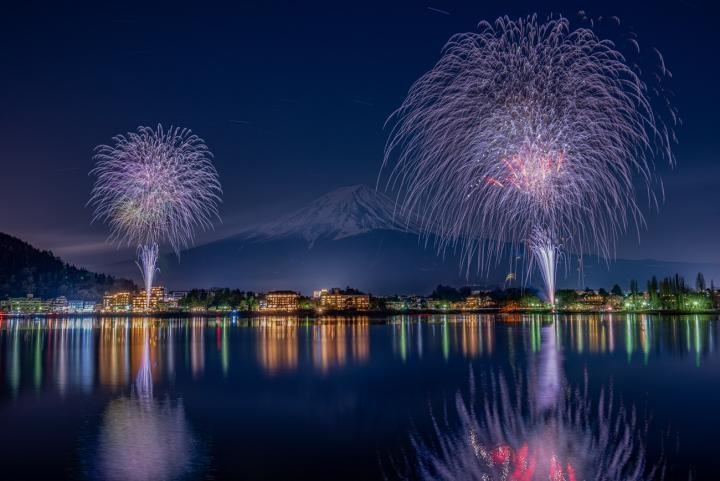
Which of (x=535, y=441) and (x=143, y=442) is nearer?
(x=535, y=441)

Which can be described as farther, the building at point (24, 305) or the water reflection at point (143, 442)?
the building at point (24, 305)

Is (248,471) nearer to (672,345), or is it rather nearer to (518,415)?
(518,415)

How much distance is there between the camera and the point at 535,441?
1332cm

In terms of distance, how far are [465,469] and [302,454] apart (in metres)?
3.21

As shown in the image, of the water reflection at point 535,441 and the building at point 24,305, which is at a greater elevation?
the building at point 24,305

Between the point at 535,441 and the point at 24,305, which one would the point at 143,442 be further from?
the point at 24,305

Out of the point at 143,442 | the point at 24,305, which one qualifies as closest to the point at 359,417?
the point at 143,442

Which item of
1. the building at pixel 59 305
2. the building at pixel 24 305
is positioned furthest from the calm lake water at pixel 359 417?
the building at pixel 59 305

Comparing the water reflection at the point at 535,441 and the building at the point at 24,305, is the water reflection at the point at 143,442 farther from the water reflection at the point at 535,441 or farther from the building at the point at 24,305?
the building at the point at 24,305

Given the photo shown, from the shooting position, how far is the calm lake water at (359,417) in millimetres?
11797

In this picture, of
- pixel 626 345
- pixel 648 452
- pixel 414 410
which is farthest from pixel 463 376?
pixel 626 345

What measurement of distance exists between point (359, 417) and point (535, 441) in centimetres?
508

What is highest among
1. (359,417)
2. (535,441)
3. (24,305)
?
(24,305)

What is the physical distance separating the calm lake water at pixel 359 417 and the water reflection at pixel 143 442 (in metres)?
0.05
